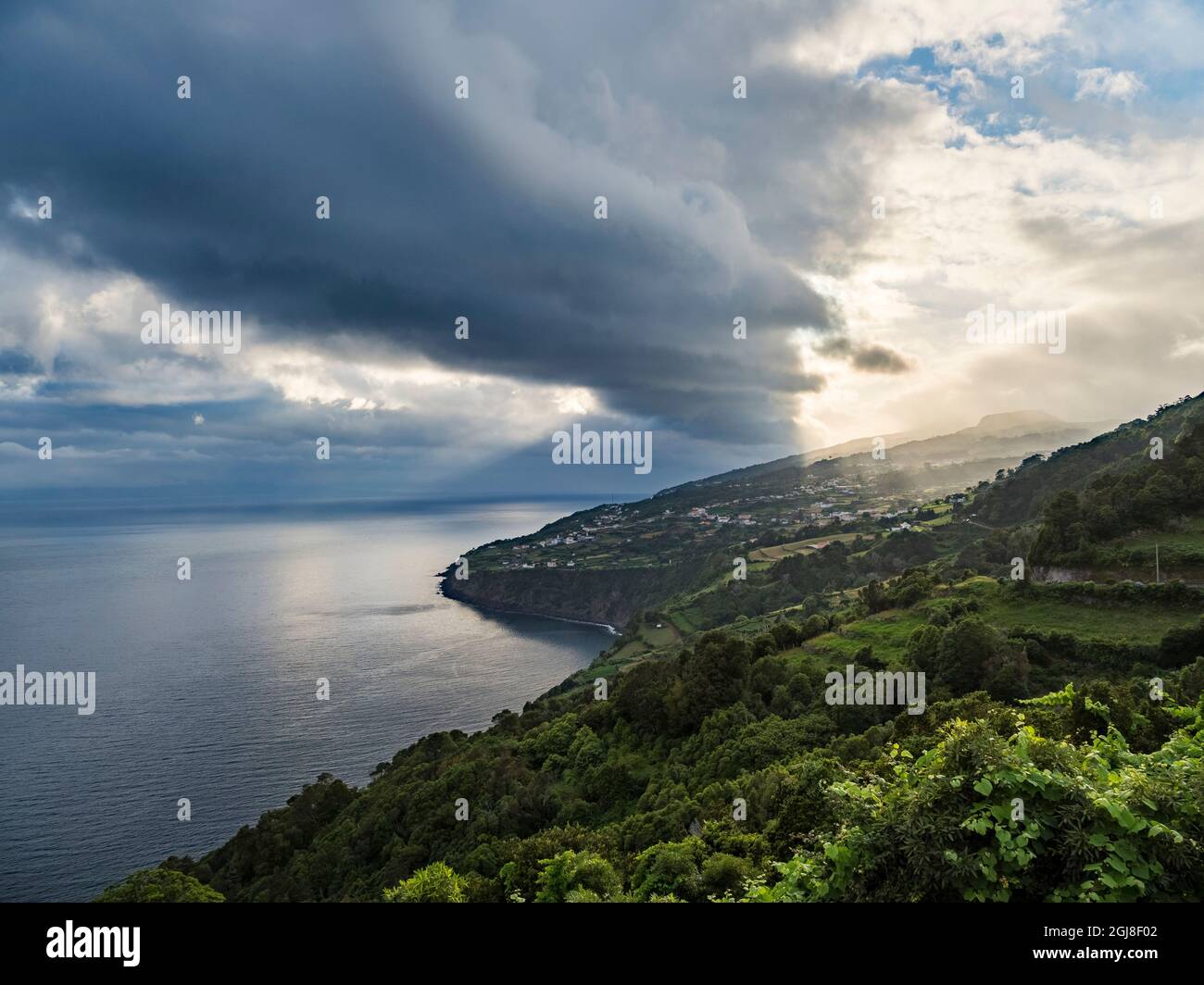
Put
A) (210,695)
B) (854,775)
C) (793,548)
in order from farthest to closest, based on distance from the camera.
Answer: (793,548), (210,695), (854,775)

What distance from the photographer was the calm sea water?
136 feet

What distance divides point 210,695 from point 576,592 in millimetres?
71442

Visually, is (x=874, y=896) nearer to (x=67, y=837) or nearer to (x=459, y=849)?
(x=459, y=849)

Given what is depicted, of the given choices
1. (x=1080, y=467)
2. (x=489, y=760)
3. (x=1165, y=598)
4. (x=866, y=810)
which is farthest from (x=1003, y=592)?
(x=1080, y=467)

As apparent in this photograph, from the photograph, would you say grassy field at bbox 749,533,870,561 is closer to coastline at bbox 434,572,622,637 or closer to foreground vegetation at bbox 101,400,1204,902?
coastline at bbox 434,572,622,637

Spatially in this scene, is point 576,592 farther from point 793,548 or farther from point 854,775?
point 854,775

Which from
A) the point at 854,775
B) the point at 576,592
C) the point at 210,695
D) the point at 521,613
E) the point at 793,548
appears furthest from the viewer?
the point at 576,592

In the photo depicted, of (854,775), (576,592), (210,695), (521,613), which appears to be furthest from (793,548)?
(854,775)

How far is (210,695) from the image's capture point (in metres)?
66.8

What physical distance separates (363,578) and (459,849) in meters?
142

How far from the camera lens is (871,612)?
143 ft

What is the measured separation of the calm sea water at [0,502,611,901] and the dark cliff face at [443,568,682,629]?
6.30 m

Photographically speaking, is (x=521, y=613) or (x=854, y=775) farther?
(x=521, y=613)

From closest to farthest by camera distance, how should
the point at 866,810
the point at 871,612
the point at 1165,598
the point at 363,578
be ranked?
the point at 866,810
the point at 1165,598
the point at 871,612
the point at 363,578
